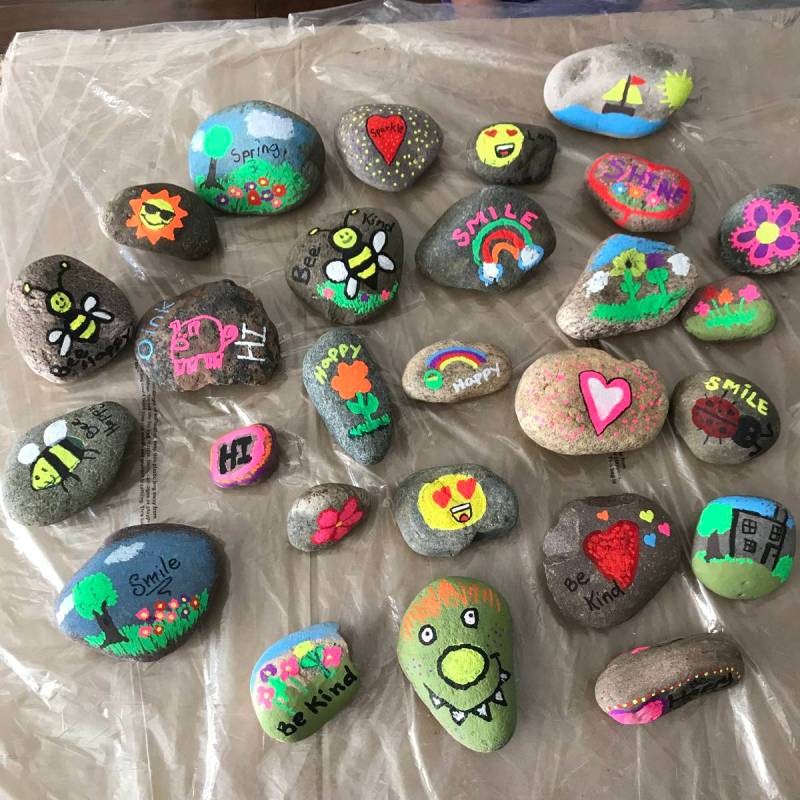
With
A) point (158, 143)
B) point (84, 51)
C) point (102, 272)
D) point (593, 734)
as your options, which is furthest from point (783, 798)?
point (84, 51)

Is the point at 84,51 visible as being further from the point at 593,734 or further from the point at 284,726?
the point at 593,734

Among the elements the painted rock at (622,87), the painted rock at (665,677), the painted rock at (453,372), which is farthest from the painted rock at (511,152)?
the painted rock at (665,677)

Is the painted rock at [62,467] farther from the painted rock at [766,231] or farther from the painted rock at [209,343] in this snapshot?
the painted rock at [766,231]

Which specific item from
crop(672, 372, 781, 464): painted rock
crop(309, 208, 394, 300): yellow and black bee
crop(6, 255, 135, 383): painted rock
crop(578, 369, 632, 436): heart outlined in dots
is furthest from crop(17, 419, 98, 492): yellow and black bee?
crop(672, 372, 781, 464): painted rock

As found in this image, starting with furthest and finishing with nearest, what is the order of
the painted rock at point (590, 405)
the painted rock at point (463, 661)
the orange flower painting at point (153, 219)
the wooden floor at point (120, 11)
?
1. the wooden floor at point (120, 11)
2. the orange flower painting at point (153, 219)
3. the painted rock at point (590, 405)
4. the painted rock at point (463, 661)

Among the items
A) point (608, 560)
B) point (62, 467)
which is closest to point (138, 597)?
point (62, 467)
